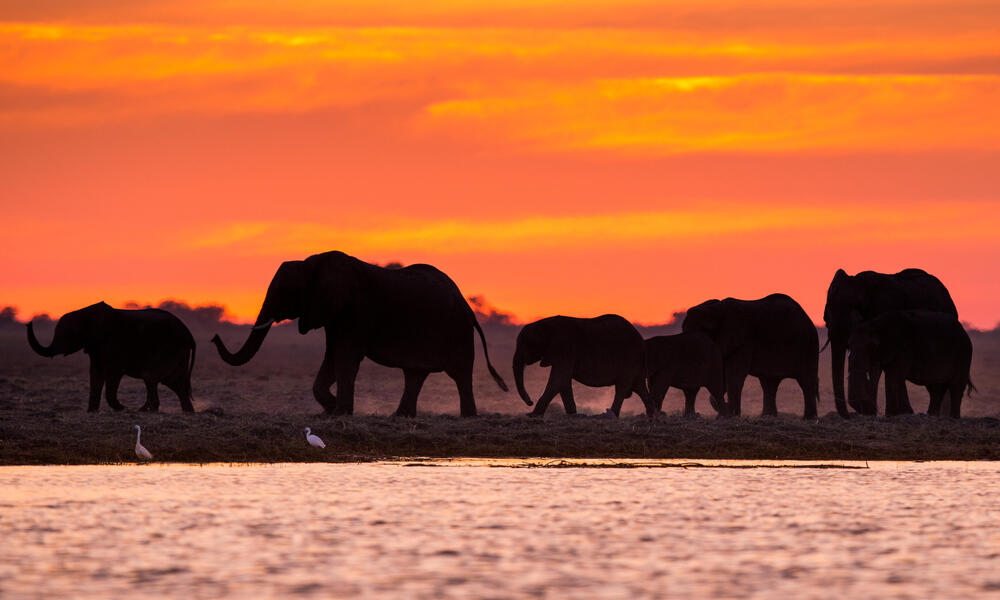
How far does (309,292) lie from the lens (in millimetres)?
31844

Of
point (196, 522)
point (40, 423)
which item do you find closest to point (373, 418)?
point (40, 423)

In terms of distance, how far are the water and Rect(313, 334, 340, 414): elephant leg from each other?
27.8 feet

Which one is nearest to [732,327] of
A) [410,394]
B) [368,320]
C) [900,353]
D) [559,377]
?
[900,353]

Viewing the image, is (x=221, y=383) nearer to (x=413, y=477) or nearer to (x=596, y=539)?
(x=413, y=477)

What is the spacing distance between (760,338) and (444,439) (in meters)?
11.6

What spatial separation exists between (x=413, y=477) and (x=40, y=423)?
9117mm

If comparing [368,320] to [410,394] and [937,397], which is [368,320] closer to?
[410,394]

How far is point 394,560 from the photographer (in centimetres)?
1373

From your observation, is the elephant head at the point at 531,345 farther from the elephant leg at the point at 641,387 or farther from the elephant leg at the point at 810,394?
the elephant leg at the point at 810,394

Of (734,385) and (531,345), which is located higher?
(531,345)

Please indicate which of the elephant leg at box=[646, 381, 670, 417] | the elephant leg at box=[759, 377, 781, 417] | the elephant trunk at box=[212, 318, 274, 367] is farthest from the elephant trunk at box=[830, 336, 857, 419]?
the elephant trunk at box=[212, 318, 274, 367]

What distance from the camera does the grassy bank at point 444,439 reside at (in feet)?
84.0

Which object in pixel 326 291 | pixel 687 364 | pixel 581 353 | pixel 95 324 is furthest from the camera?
pixel 687 364

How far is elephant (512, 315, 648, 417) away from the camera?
33938 millimetres
